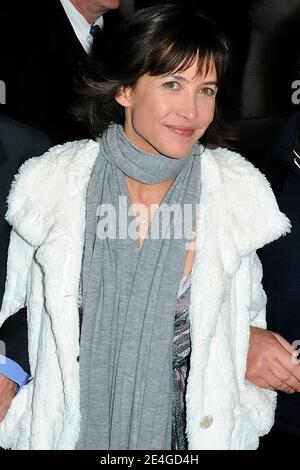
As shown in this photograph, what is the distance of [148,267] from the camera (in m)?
1.89

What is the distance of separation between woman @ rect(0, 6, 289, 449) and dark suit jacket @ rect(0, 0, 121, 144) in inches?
49.9

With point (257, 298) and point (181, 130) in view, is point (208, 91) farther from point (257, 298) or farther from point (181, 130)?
point (257, 298)

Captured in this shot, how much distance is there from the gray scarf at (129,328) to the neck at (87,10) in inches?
65.0

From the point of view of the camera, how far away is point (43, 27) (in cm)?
327

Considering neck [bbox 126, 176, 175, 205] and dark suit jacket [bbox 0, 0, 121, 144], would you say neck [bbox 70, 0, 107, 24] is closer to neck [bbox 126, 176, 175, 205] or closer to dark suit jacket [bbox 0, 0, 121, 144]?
dark suit jacket [bbox 0, 0, 121, 144]

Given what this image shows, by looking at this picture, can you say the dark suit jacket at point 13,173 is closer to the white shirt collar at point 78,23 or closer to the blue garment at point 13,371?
the blue garment at point 13,371

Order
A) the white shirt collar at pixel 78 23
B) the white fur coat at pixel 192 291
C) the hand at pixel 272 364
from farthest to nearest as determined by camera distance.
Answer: the white shirt collar at pixel 78 23, the hand at pixel 272 364, the white fur coat at pixel 192 291

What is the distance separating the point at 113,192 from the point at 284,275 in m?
0.49

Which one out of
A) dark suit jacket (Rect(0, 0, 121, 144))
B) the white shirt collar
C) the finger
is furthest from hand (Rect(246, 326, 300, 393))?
the white shirt collar

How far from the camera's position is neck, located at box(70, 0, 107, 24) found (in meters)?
3.38

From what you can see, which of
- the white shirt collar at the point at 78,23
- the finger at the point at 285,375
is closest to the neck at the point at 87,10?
the white shirt collar at the point at 78,23

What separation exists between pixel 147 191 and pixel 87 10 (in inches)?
66.0

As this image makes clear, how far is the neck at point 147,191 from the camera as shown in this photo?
199 cm
